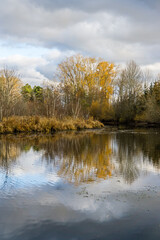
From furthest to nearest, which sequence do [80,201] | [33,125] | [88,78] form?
[88,78] → [33,125] → [80,201]

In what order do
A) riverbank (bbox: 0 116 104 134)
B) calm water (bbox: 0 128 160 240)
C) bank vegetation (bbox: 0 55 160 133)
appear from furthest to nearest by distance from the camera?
bank vegetation (bbox: 0 55 160 133)
riverbank (bbox: 0 116 104 134)
calm water (bbox: 0 128 160 240)

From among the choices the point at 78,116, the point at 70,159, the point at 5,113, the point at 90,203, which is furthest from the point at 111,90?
the point at 90,203

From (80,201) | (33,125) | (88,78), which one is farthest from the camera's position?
(88,78)

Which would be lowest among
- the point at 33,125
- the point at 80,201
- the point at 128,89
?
the point at 80,201

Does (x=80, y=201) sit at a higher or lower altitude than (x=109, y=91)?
lower

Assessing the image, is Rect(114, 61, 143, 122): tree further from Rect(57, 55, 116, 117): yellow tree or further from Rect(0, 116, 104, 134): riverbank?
Rect(0, 116, 104, 134): riverbank

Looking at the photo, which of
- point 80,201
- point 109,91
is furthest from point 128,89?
point 80,201

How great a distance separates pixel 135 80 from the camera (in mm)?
51031

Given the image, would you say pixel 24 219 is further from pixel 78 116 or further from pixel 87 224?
pixel 78 116

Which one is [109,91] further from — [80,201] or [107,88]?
[80,201]

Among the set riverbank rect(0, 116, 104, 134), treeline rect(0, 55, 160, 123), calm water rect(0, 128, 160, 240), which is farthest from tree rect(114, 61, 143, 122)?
calm water rect(0, 128, 160, 240)

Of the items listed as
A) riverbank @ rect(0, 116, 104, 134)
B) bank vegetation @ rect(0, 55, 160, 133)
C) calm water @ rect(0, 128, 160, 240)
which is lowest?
calm water @ rect(0, 128, 160, 240)

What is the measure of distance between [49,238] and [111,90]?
161 ft

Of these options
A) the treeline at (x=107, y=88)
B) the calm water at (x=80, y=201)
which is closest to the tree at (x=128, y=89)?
the treeline at (x=107, y=88)
